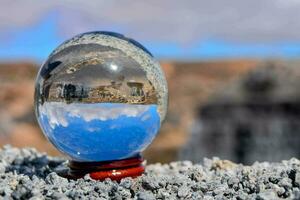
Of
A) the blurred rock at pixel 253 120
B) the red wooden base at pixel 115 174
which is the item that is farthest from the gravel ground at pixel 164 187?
the blurred rock at pixel 253 120

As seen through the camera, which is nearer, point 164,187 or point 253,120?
point 164,187

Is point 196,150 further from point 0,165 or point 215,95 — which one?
point 0,165

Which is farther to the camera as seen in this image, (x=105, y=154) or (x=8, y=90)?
(x=8, y=90)

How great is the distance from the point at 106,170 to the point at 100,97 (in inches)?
23.8

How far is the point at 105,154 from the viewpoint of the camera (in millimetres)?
5195

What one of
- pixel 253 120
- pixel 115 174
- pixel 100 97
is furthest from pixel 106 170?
pixel 253 120

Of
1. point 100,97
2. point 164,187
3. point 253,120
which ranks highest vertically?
point 100,97

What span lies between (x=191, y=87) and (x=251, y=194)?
239 ft

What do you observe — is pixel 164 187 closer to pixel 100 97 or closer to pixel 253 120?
pixel 100 97

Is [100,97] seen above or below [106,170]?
above

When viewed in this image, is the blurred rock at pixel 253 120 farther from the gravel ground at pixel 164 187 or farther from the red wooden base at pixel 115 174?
the gravel ground at pixel 164 187

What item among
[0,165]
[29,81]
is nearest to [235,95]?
[0,165]

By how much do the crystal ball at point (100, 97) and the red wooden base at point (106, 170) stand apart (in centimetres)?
4

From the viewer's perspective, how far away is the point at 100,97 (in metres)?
4.96
